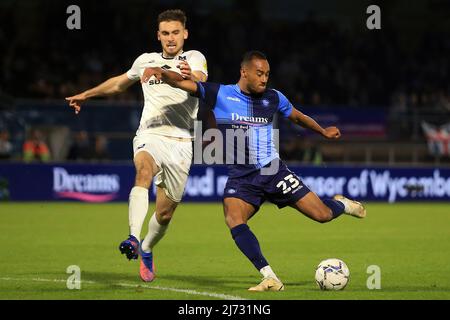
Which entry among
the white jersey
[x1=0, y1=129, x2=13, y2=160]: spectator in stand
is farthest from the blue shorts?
[x1=0, y1=129, x2=13, y2=160]: spectator in stand

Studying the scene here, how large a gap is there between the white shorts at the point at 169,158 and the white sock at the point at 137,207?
2.19ft

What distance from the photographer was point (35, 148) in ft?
75.7

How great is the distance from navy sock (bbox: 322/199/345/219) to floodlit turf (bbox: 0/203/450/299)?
27.5 inches

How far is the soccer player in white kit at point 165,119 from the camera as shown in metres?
9.55

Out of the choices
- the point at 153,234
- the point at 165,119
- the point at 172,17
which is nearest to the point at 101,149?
the point at 153,234

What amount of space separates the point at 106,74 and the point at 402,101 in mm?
8529

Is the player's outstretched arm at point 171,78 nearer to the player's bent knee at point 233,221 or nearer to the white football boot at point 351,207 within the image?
the player's bent knee at point 233,221

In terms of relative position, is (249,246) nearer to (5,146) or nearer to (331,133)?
(331,133)

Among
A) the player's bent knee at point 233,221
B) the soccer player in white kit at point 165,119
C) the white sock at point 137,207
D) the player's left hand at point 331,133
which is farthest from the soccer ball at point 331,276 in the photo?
the soccer player in white kit at point 165,119

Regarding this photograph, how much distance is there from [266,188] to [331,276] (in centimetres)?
101

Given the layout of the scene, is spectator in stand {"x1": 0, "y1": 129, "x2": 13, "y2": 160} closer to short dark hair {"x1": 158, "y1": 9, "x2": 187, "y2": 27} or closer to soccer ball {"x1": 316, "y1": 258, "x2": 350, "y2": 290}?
short dark hair {"x1": 158, "y1": 9, "x2": 187, "y2": 27}

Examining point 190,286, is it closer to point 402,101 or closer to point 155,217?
point 155,217

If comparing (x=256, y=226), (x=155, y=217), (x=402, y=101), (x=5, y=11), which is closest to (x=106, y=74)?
(x=5, y=11)

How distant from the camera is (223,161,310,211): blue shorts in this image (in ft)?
29.2
